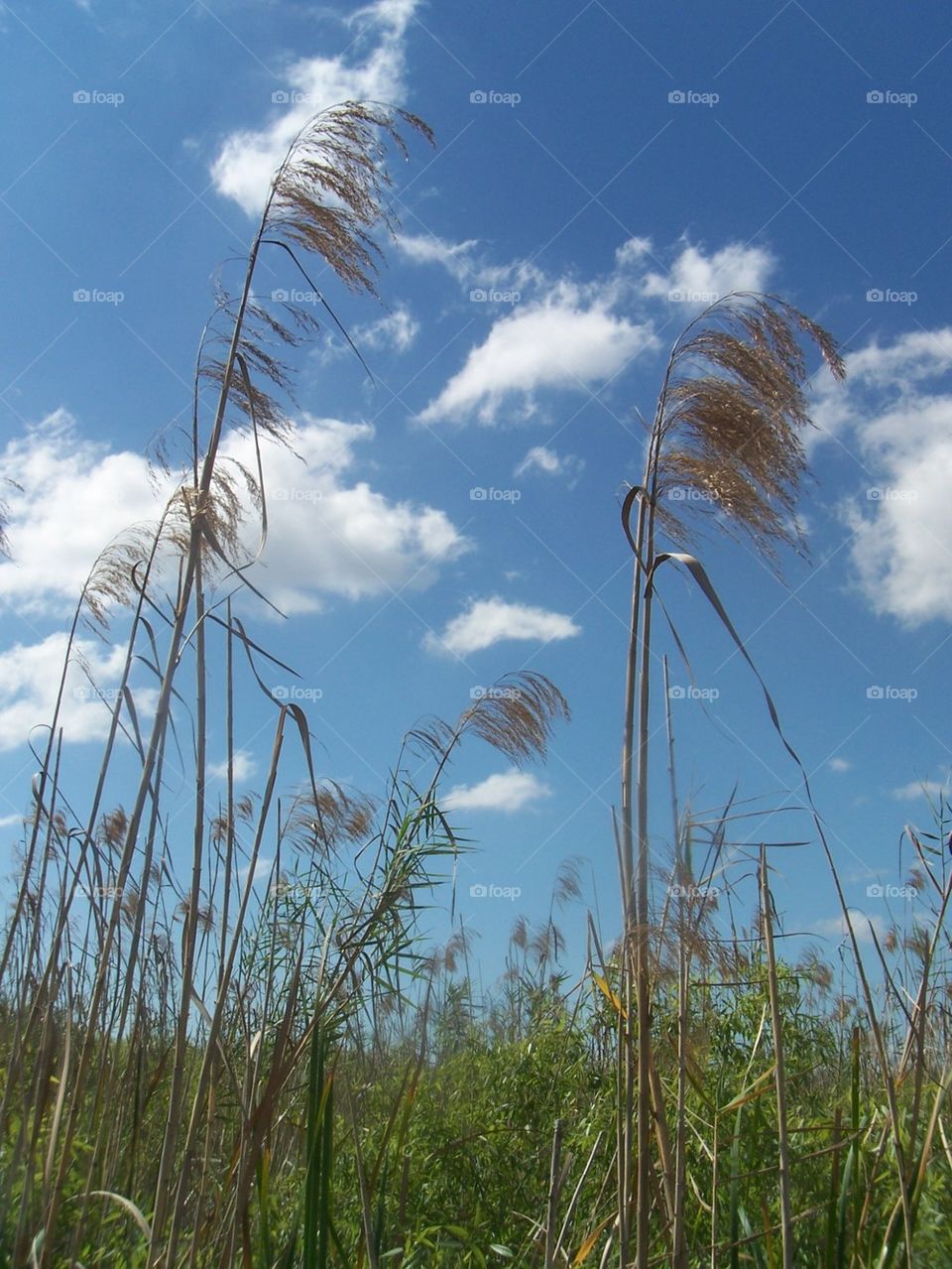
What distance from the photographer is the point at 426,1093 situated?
18.9 feet

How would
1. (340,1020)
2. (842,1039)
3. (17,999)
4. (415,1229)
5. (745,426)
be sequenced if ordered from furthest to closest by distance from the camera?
(842,1039) < (415,1229) < (17,999) < (340,1020) < (745,426)

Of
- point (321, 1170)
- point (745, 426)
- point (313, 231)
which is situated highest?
point (313, 231)

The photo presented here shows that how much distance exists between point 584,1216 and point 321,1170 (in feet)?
7.46

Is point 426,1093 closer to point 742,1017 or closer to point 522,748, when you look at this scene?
point 742,1017

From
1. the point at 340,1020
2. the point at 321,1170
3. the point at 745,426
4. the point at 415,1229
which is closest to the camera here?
the point at 321,1170

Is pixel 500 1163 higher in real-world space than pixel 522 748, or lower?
lower

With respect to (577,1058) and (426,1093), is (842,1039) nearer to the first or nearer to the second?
(577,1058)

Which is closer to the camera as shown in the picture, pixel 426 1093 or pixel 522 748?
pixel 522 748

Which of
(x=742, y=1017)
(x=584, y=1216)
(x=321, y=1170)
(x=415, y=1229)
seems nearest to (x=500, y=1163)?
(x=415, y=1229)

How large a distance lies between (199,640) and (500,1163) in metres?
3.13

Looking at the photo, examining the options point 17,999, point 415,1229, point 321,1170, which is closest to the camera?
point 321,1170

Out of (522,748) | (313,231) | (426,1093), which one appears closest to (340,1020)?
(522,748)

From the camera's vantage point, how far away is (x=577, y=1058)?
16.0 feet

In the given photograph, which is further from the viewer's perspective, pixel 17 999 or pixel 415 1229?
pixel 415 1229
